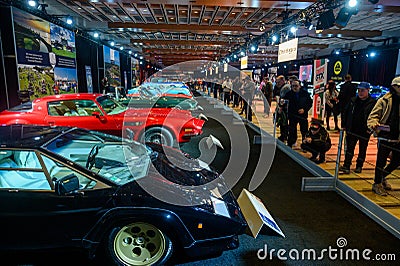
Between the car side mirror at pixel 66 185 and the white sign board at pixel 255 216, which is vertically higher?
the car side mirror at pixel 66 185

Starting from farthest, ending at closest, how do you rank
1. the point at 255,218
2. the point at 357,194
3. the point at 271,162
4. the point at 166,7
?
the point at 166,7 < the point at 271,162 < the point at 357,194 < the point at 255,218

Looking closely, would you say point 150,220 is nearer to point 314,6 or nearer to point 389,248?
point 389,248

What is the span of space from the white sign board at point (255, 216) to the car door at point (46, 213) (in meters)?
1.38

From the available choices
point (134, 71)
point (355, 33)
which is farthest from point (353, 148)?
point (134, 71)

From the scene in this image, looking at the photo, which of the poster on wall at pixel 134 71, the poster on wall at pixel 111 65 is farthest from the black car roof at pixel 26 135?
the poster on wall at pixel 134 71

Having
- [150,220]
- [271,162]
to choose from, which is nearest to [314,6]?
[271,162]

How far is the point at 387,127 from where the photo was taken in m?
3.68

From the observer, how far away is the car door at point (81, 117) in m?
5.19

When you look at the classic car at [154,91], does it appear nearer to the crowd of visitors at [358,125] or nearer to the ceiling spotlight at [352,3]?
the crowd of visitors at [358,125]

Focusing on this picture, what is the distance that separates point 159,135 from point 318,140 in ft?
10.3

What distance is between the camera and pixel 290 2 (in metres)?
7.00

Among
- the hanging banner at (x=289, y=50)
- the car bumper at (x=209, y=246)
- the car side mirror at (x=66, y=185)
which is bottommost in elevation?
the car bumper at (x=209, y=246)

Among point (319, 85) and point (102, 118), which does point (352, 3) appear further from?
point (102, 118)

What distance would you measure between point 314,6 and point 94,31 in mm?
8568
